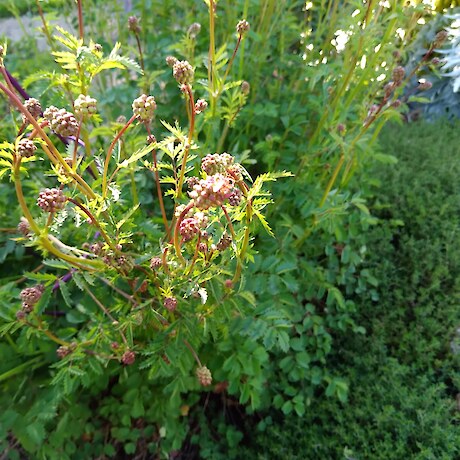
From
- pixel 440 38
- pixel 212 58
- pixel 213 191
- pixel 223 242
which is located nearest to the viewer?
pixel 213 191

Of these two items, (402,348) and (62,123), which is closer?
(62,123)

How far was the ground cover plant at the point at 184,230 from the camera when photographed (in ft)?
2.82

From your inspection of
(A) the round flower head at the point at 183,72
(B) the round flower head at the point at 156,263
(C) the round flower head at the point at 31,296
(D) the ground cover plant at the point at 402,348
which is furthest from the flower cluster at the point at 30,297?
(D) the ground cover plant at the point at 402,348

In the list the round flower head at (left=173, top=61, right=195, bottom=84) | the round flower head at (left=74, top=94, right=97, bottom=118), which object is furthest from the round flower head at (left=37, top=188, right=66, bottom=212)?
the round flower head at (left=173, top=61, right=195, bottom=84)

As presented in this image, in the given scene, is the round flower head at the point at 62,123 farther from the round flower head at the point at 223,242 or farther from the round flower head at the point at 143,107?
the round flower head at the point at 223,242

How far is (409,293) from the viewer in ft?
6.29

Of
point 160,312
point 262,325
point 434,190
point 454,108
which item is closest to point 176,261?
point 160,312

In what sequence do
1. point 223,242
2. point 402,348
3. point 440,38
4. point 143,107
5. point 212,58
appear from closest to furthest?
point 143,107 < point 223,242 < point 212,58 < point 440,38 < point 402,348

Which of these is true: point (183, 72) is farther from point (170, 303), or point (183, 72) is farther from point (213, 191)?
point (170, 303)

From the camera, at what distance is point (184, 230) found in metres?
0.74

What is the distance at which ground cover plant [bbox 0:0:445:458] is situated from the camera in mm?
861

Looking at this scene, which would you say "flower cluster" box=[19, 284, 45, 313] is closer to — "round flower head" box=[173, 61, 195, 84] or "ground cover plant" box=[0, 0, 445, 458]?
"ground cover plant" box=[0, 0, 445, 458]

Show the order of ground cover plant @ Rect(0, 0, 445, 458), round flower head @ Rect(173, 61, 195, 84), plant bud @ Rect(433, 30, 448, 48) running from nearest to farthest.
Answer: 1. round flower head @ Rect(173, 61, 195, 84)
2. ground cover plant @ Rect(0, 0, 445, 458)
3. plant bud @ Rect(433, 30, 448, 48)

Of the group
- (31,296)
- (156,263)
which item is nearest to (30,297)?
(31,296)
